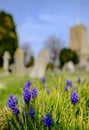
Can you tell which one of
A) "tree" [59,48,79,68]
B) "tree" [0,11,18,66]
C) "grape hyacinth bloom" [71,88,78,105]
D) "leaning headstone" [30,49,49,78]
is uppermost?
"tree" [0,11,18,66]

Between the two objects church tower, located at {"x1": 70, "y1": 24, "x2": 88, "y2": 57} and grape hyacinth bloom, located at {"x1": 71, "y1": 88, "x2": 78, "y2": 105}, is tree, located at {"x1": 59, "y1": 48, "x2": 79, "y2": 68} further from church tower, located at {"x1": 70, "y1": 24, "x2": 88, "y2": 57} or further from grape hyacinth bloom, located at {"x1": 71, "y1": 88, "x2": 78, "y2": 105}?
grape hyacinth bloom, located at {"x1": 71, "y1": 88, "x2": 78, "y2": 105}

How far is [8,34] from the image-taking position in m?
32.1

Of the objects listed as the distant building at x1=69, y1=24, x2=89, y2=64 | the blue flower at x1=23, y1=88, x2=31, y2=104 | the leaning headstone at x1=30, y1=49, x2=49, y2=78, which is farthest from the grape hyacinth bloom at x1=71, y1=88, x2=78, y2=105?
the distant building at x1=69, y1=24, x2=89, y2=64

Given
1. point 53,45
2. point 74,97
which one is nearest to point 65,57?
point 53,45

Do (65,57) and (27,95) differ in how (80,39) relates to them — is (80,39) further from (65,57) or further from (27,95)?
(27,95)

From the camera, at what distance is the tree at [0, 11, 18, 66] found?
32.0m

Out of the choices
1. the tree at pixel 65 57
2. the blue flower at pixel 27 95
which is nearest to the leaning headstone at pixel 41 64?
the blue flower at pixel 27 95

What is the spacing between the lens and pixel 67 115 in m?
2.41

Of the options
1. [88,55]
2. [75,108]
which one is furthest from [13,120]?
[88,55]

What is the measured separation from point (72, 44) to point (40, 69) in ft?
192

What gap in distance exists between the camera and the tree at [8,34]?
32.0m

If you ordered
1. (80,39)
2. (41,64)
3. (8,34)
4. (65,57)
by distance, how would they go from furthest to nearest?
(80,39)
(65,57)
(8,34)
(41,64)

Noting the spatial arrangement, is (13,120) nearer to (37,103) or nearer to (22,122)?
(22,122)

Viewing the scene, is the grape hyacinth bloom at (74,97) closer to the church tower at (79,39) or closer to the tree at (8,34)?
the tree at (8,34)
